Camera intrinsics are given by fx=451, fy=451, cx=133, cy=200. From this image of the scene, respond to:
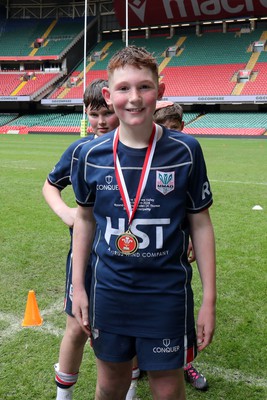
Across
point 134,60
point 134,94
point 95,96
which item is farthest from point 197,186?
point 95,96

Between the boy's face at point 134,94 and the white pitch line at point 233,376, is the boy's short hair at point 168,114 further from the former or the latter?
the white pitch line at point 233,376

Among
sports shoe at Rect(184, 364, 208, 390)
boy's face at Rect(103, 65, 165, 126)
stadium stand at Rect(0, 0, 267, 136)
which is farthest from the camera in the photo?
stadium stand at Rect(0, 0, 267, 136)

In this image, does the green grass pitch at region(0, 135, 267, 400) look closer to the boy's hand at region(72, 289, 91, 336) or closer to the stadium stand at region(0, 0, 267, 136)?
the boy's hand at region(72, 289, 91, 336)

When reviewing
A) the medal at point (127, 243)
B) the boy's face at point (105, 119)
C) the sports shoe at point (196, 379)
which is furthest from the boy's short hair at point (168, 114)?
the sports shoe at point (196, 379)

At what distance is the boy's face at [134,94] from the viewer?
1.79 meters

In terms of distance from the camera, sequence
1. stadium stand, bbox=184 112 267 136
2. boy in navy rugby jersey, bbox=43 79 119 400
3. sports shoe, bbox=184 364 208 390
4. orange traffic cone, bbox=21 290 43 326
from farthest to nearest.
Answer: stadium stand, bbox=184 112 267 136
orange traffic cone, bbox=21 290 43 326
sports shoe, bbox=184 364 208 390
boy in navy rugby jersey, bbox=43 79 119 400

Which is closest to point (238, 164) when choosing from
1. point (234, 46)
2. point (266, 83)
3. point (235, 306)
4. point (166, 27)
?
point (235, 306)

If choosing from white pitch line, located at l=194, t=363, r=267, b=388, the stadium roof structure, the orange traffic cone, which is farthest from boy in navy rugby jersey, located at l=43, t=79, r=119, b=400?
the stadium roof structure

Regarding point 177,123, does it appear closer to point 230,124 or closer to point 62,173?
point 62,173

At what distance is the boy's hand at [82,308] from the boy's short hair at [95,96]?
1.02 metres

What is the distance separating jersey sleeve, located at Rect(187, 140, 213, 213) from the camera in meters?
1.84

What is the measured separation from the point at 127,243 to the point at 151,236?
3.9 inches

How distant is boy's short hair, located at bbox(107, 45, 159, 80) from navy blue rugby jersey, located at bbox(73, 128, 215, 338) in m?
0.27

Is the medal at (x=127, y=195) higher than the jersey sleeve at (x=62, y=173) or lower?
higher
